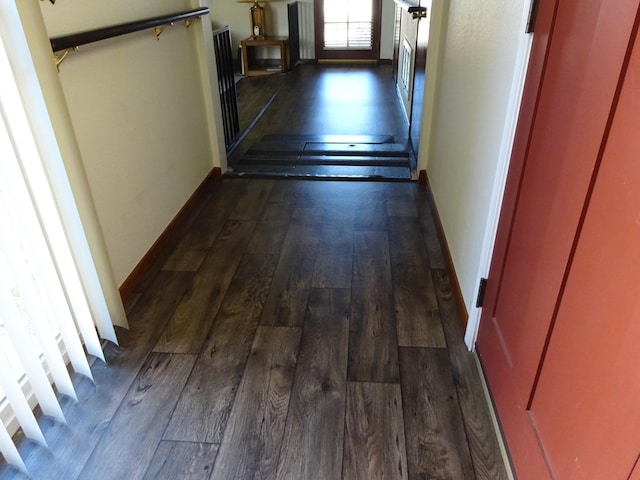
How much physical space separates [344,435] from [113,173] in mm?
1325

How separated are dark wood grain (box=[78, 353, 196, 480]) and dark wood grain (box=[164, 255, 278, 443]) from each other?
0.04m

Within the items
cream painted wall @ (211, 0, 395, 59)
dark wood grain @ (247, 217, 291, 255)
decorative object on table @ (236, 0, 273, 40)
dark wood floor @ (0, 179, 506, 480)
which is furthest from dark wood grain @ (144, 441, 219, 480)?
cream painted wall @ (211, 0, 395, 59)

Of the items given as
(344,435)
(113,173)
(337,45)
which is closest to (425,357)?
(344,435)

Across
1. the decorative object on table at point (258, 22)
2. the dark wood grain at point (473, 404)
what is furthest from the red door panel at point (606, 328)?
the decorative object on table at point (258, 22)

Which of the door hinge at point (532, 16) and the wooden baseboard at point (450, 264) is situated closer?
the door hinge at point (532, 16)

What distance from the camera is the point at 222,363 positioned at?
64.7 inches

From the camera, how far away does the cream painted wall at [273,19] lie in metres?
6.68

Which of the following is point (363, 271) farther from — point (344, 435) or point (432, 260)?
point (344, 435)

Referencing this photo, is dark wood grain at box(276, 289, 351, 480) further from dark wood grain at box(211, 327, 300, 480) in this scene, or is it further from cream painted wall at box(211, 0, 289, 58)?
cream painted wall at box(211, 0, 289, 58)

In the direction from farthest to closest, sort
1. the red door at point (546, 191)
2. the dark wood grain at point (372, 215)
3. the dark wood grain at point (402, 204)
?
the dark wood grain at point (402, 204), the dark wood grain at point (372, 215), the red door at point (546, 191)

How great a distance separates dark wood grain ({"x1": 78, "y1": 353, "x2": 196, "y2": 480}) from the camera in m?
1.29

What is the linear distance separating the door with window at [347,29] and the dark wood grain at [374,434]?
21.0 ft

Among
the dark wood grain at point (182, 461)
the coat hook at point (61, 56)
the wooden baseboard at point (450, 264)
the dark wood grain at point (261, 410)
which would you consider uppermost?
the coat hook at point (61, 56)

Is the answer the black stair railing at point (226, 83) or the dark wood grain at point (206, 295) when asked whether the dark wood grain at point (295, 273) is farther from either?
the black stair railing at point (226, 83)
